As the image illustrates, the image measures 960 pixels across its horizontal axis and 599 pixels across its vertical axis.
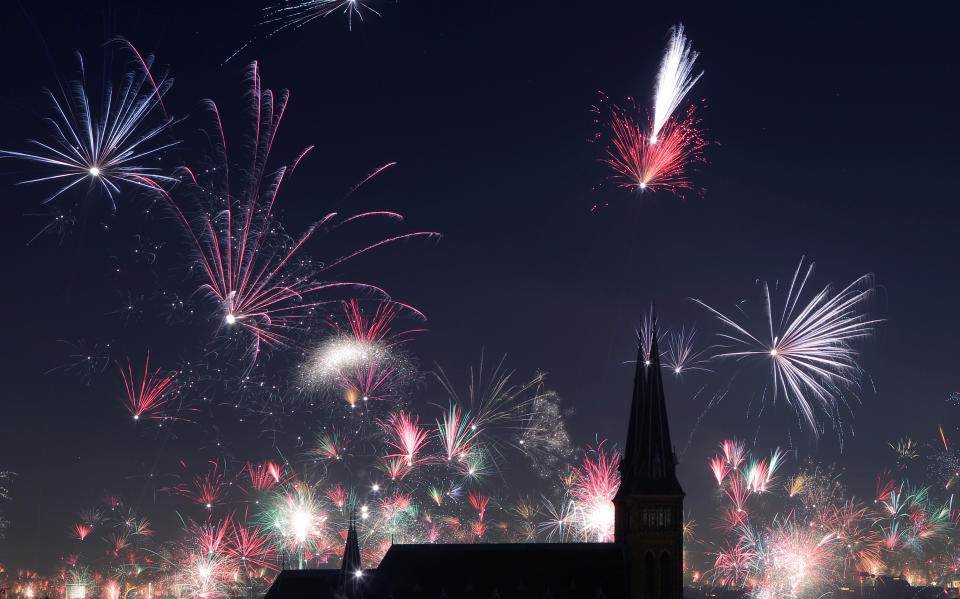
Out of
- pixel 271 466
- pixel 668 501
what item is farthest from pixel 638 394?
pixel 271 466

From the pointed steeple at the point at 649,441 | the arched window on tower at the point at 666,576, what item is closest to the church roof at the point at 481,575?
the arched window on tower at the point at 666,576

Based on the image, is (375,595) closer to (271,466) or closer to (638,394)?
(271,466)

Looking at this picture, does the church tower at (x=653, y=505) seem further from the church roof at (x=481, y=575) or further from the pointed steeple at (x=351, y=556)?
the pointed steeple at (x=351, y=556)

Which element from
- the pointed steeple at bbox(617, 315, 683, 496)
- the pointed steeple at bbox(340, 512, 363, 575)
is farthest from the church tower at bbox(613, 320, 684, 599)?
the pointed steeple at bbox(340, 512, 363, 575)

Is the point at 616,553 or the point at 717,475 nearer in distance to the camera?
the point at 616,553

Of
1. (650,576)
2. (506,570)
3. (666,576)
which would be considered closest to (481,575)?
(506,570)

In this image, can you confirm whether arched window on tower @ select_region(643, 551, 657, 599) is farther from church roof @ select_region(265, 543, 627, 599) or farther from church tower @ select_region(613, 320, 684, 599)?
church roof @ select_region(265, 543, 627, 599)
